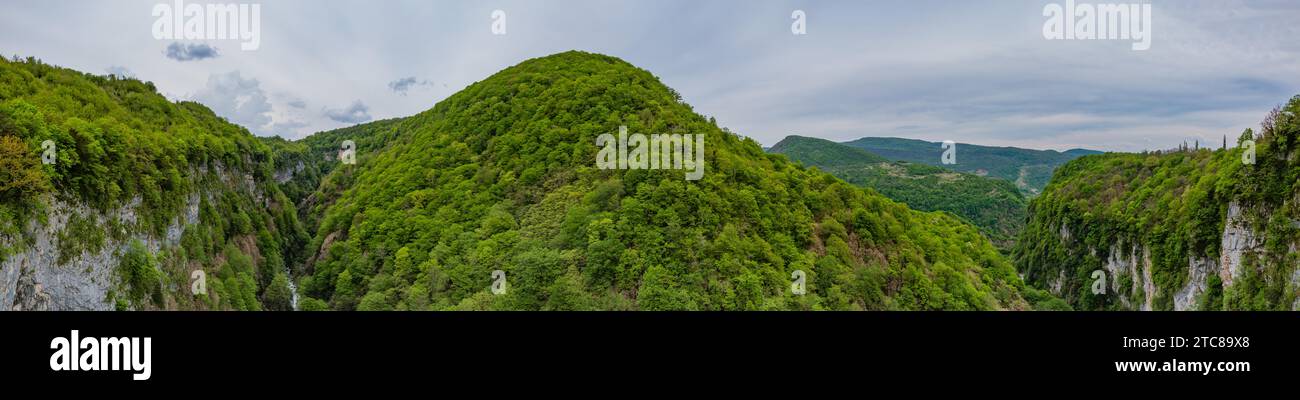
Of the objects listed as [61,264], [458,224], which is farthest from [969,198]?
[61,264]

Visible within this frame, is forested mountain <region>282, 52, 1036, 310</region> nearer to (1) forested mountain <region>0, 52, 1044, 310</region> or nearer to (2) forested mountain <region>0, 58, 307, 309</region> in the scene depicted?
(1) forested mountain <region>0, 52, 1044, 310</region>

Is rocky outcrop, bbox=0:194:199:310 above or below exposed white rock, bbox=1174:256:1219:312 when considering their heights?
above

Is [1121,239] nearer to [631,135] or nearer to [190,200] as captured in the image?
[631,135]

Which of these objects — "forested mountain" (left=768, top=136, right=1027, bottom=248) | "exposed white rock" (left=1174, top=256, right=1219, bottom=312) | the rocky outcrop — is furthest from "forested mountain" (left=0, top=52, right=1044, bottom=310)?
"forested mountain" (left=768, top=136, right=1027, bottom=248)

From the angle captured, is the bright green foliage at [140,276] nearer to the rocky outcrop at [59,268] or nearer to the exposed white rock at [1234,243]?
the rocky outcrop at [59,268]
